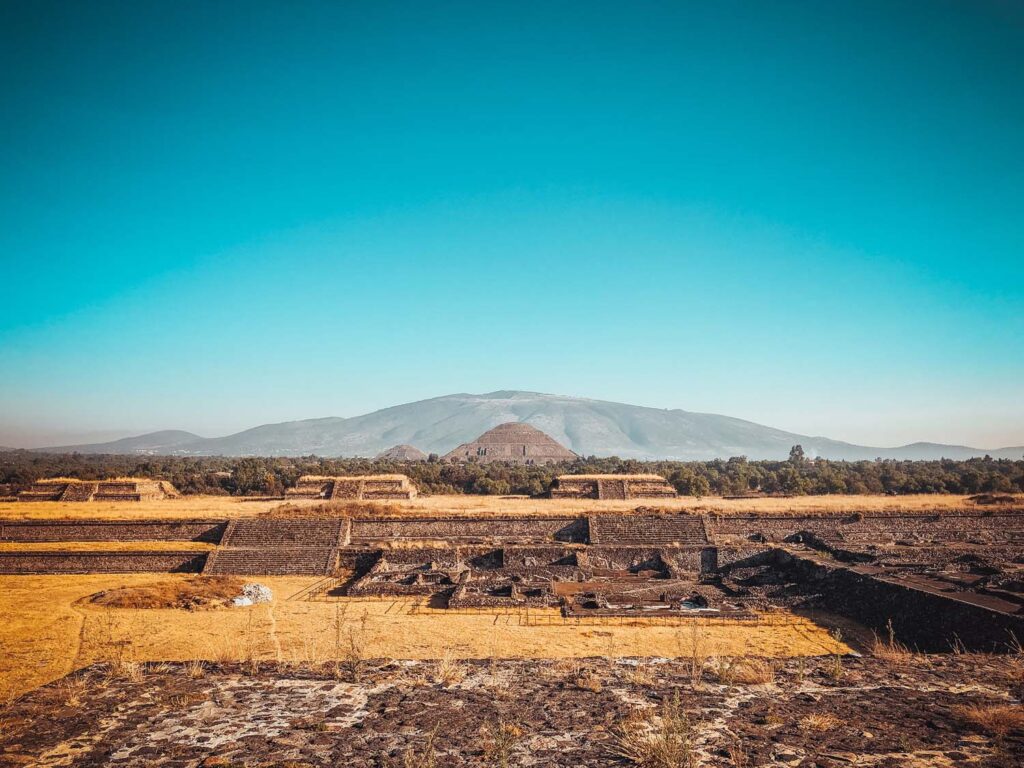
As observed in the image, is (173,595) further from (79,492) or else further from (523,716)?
(79,492)

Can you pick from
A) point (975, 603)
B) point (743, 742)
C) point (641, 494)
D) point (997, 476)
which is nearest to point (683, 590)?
point (975, 603)

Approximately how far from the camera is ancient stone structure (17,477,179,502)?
4328cm

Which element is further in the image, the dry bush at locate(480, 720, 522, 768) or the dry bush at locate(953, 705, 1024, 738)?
the dry bush at locate(953, 705, 1024, 738)

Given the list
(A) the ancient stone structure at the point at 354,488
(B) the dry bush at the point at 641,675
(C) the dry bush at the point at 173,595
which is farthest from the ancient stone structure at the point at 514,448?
(B) the dry bush at the point at 641,675

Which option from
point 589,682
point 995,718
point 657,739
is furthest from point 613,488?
point 657,739

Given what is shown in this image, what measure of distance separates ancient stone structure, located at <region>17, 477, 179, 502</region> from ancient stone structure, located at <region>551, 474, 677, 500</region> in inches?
1262

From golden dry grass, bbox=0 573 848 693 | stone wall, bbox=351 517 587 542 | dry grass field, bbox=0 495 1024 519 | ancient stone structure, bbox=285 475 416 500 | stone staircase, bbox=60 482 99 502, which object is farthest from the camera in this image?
stone staircase, bbox=60 482 99 502

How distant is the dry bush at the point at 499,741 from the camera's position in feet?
16.4

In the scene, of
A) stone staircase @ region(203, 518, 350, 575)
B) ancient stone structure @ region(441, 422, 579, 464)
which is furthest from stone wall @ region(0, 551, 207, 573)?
ancient stone structure @ region(441, 422, 579, 464)

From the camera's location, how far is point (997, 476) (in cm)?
4844

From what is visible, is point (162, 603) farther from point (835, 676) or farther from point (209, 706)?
point (835, 676)

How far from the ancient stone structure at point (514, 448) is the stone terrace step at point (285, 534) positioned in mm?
89991

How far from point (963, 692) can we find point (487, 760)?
5.75m

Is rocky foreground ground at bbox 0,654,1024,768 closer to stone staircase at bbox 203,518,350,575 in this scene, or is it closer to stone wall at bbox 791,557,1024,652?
stone wall at bbox 791,557,1024,652
